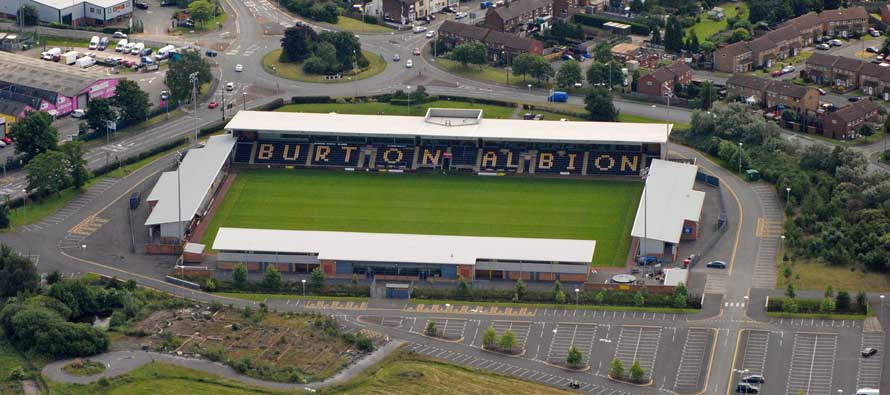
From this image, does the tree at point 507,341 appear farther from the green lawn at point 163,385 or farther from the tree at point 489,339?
the green lawn at point 163,385

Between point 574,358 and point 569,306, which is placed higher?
point 574,358

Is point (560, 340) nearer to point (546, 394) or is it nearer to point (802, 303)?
point (546, 394)

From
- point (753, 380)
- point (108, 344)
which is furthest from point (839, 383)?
point (108, 344)

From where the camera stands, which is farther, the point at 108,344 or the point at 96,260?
the point at 96,260

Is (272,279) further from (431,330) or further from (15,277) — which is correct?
(15,277)

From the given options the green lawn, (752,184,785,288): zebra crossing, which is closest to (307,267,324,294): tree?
the green lawn

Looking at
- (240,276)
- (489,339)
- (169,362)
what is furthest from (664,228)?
(169,362)
